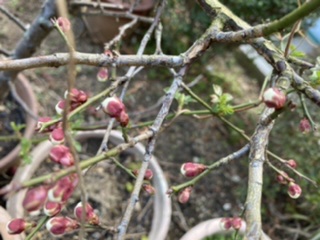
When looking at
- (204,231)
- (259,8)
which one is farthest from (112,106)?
(259,8)

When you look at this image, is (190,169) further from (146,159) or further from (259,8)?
(259,8)

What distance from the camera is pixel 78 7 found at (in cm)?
131

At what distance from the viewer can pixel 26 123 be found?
1597mm

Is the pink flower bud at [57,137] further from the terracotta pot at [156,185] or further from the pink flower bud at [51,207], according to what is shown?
the terracotta pot at [156,185]

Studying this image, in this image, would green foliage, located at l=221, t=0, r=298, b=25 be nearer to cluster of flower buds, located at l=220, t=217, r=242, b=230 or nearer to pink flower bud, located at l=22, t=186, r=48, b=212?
cluster of flower buds, located at l=220, t=217, r=242, b=230

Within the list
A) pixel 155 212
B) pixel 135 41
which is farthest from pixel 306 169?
pixel 135 41

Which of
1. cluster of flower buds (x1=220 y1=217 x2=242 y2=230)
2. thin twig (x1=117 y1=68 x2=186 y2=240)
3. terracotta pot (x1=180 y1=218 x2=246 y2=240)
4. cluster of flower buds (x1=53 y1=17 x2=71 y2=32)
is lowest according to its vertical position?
terracotta pot (x1=180 y1=218 x2=246 y2=240)

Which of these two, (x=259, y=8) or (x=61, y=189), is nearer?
(x=61, y=189)

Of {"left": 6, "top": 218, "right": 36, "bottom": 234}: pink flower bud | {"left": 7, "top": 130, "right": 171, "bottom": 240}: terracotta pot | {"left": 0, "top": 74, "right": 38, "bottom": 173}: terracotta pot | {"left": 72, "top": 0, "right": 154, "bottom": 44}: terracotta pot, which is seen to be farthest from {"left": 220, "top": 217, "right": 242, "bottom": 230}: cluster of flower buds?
{"left": 72, "top": 0, "right": 154, "bottom": 44}: terracotta pot

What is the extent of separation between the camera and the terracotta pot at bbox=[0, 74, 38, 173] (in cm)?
145

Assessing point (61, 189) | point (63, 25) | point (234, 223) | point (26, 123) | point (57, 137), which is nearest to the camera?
point (61, 189)

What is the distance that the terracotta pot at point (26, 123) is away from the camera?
4.76ft

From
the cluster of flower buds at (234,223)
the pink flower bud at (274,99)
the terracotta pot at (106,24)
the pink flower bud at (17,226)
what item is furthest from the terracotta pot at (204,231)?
the terracotta pot at (106,24)

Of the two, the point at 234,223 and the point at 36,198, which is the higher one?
the point at 36,198
